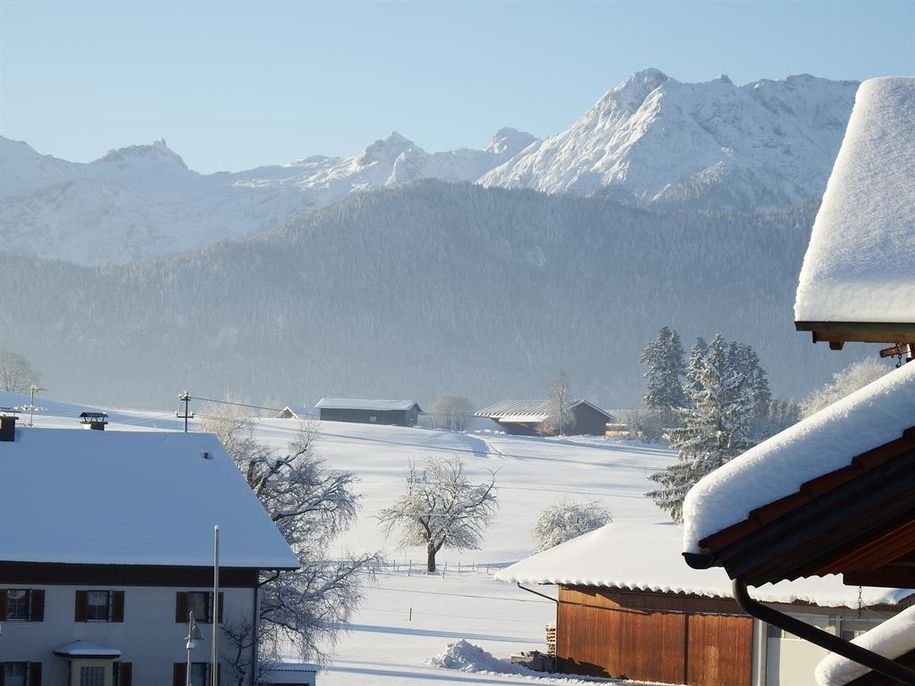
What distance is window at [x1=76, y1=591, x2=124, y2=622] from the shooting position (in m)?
39.9

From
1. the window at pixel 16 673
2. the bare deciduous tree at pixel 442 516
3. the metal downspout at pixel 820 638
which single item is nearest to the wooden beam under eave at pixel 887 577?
the metal downspout at pixel 820 638

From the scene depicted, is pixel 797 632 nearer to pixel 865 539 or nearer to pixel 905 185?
pixel 865 539

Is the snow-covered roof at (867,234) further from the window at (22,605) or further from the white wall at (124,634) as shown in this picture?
the window at (22,605)

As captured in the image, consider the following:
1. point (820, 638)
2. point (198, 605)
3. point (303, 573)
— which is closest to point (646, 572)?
point (303, 573)

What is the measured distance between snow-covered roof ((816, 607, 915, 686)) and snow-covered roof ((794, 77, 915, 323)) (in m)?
1.27

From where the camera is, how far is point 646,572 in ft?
152

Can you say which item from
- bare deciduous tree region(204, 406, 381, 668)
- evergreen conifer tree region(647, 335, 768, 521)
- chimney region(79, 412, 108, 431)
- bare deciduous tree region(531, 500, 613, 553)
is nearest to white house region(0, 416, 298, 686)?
bare deciduous tree region(204, 406, 381, 668)

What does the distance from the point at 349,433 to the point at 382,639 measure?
10767cm

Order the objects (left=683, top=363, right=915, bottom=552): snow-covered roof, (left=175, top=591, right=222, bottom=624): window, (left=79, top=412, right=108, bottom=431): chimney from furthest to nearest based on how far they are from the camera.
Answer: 1. (left=79, top=412, right=108, bottom=431): chimney
2. (left=175, top=591, right=222, bottom=624): window
3. (left=683, top=363, right=915, bottom=552): snow-covered roof

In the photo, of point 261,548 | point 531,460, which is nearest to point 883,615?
point 261,548

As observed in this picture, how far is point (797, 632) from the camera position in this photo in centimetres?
541

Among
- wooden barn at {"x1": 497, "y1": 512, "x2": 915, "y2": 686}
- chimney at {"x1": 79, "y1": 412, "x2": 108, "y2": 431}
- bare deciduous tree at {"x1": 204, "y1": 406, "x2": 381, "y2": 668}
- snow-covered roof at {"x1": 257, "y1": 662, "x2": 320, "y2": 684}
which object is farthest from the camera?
chimney at {"x1": 79, "y1": 412, "x2": 108, "y2": 431}

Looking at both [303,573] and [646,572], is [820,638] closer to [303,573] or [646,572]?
[646,572]

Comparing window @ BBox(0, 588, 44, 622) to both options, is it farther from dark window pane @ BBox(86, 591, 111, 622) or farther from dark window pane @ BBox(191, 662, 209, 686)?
dark window pane @ BBox(191, 662, 209, 686)
